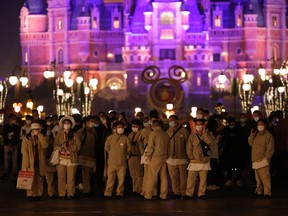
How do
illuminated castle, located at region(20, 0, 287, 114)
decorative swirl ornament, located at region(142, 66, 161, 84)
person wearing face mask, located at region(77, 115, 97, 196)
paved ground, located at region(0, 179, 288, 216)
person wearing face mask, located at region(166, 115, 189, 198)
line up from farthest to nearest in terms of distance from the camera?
illuminated castle, located at region(20, 0, 287, 114) < decorative swirl ornament, located at region(142, 66, 161, 84) < person wearing face mask, located at region(77, 115, 97, 196) < person wearing face mask, located at region(166, 115, 189, 198) < paved ground, located at region(0, 179, 288, 216)

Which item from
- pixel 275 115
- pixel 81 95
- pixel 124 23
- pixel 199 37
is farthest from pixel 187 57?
pixel 275 115

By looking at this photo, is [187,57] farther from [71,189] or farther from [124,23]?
[71,189]

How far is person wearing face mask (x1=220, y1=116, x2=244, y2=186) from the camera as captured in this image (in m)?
25.9

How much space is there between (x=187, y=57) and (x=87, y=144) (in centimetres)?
7683

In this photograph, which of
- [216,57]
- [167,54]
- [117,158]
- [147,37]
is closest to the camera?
[117,158]

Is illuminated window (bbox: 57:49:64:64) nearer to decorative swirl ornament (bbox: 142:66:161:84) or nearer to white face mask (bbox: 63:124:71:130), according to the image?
decorative swirl ornament (bbox: 142:66:161:84)

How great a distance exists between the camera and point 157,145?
22797mm

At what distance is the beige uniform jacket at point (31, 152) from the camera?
22453 millimetres

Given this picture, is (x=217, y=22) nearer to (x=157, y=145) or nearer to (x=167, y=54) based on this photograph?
(x=167, y=54)

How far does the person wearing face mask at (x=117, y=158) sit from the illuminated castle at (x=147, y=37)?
3019 inches

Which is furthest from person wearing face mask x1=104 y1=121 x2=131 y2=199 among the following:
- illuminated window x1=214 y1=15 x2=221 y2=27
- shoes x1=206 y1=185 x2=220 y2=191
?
illuminated window x1=214 y1=15 x2=221 y2=27

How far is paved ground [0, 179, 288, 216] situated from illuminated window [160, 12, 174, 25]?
3055 inches

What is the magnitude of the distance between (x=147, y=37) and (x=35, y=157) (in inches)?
3118

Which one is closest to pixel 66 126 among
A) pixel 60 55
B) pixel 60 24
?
pixel 60 24
